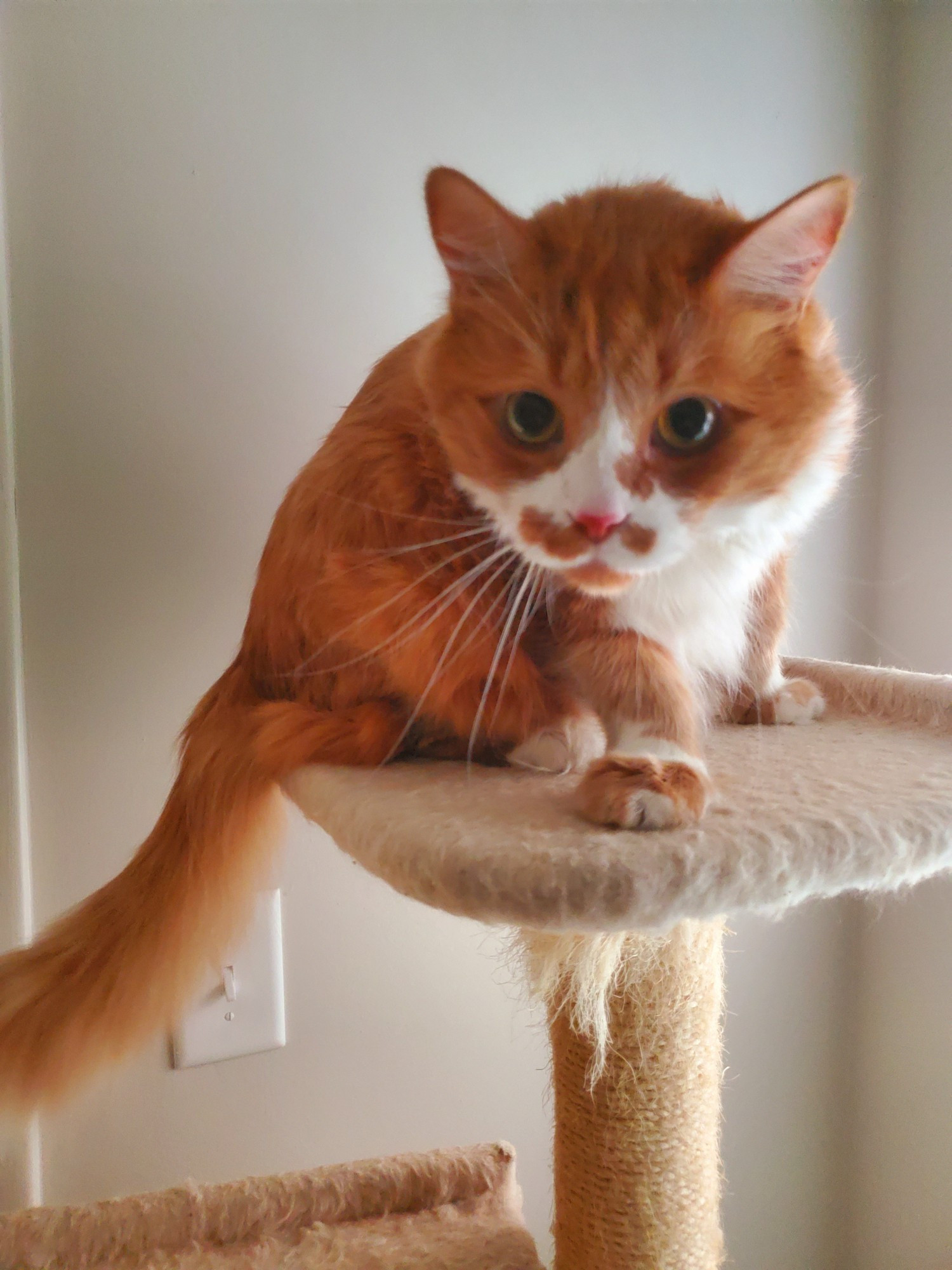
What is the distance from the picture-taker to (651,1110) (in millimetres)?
862

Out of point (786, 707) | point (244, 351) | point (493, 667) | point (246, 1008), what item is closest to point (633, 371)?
point (493, 667)

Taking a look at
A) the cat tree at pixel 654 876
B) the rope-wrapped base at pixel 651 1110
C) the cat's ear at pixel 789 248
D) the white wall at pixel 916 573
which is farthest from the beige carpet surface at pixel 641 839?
the white wall at pixel 916 573

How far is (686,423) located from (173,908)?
0.64 metres

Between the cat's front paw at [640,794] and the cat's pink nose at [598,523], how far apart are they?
0.54 ft

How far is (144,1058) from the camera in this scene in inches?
42.4

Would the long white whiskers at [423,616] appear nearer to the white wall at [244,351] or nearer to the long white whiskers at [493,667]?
the long white whiskers at [493,667]

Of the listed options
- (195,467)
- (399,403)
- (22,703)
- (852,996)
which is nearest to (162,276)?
(195,467)

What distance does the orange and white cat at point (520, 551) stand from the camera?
0.66m

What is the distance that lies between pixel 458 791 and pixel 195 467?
0.60m

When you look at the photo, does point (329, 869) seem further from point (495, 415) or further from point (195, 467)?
point (495, 415)

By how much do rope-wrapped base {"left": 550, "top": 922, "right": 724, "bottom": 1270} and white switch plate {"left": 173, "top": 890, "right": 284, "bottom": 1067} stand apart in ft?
1.32

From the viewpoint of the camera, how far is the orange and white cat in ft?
2.18

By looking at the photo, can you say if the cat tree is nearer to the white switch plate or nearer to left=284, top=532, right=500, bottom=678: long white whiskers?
left=284, top=532, right=500, bottom=678: long white whiskers

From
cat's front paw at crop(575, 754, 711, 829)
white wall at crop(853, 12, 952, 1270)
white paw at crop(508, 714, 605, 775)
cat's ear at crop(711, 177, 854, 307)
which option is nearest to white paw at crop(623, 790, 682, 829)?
cat's front paw at crop(575, 754, 711, 829)
